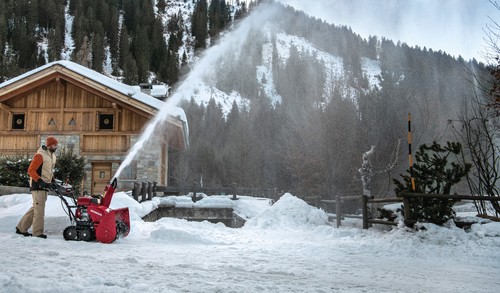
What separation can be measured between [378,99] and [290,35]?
151342mm

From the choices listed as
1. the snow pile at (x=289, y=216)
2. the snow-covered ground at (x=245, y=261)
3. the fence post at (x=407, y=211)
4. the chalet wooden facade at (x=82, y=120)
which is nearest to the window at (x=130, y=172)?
the chalet wooden facade at (x=82, y=120)

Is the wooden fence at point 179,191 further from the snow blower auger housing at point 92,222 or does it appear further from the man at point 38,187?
the snow blower auger housing at point 92,222

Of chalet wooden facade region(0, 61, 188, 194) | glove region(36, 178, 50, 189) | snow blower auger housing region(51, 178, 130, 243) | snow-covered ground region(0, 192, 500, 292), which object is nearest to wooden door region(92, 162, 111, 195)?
chalet wooden facade region(0, 61, 188, 194)

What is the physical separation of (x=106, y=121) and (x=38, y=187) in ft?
52.0

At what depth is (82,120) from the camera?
75.9ft

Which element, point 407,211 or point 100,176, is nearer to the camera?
point 407,211

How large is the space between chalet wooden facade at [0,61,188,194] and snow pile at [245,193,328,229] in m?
9.66

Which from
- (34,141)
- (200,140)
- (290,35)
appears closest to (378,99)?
(34,141)

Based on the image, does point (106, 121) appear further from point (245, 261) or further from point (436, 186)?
point (245, 261)

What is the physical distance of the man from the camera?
8.03 metres

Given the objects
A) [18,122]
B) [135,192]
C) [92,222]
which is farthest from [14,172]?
[92,222]

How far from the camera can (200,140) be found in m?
64.2

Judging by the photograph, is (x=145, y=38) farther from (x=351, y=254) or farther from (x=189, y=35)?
(x=351, y=254)

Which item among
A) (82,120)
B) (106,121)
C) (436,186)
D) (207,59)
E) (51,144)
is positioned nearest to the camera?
(51,144)
